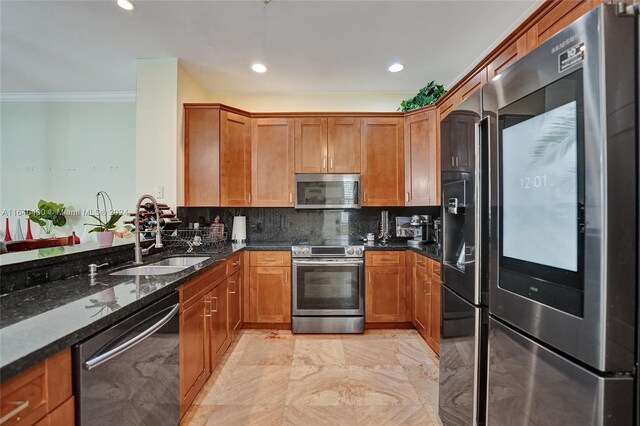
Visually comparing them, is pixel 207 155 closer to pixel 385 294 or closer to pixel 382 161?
pixel 382 161

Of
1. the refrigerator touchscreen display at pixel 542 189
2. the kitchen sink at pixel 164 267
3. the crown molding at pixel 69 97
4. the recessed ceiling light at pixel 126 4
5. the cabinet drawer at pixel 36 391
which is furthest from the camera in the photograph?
the crown molding at pixel 69 97

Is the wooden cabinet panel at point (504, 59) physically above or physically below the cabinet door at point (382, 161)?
above

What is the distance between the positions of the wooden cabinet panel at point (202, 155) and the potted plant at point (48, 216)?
211cm

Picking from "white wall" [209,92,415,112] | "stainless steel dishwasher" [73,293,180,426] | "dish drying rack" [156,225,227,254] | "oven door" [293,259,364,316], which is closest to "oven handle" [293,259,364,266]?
"oven door" [293,259,364,316]

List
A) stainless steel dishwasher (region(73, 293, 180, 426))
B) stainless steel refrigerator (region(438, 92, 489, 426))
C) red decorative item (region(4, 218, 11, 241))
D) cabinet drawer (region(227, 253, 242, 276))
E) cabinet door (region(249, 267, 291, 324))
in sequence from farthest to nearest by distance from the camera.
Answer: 1. red decorative item (region(4, 218, 11, 241))
2. cabinet door (region(249, 267, 291, 324))
3. cabinet drawer (region(227, 253, 242, 276))
4. stainless steel refrigerator (region(438, 92, 489, 426))
5. stainless steel dishwasher (region(73, 293, 180, 426))

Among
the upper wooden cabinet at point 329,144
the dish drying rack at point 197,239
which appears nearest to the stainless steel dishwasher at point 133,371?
the dish drying rack at point 197,239

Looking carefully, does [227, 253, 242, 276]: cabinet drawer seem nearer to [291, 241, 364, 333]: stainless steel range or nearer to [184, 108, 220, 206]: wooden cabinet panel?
[291, 241, 364, 333]: stainless steel range

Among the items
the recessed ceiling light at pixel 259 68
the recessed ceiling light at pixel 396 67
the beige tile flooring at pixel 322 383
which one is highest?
the recessed ceiling light at pixel 259 68

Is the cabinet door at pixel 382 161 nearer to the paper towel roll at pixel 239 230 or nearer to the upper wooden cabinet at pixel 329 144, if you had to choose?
the upper wooden cabinet at pixel 329 144

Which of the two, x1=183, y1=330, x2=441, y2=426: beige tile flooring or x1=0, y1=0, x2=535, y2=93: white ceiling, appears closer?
x1=183, y1=330, x2=441, y2=426: beige tile flooring

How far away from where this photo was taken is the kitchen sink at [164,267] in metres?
1.91

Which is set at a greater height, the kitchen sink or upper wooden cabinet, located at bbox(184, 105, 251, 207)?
upper wooden cabinet, located at bbox(184, 105, 251, 207)

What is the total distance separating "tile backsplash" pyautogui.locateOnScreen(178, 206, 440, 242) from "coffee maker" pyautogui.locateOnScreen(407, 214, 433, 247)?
32 cm

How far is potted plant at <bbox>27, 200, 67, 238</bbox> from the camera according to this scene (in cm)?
366
